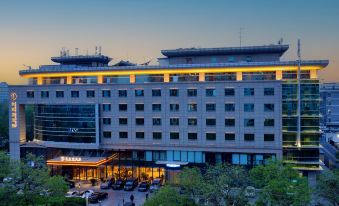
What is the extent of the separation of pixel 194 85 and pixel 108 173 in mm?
20075

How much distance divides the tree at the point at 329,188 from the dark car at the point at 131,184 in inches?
1072

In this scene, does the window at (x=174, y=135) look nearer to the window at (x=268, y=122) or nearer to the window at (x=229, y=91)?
the window at (x=229, y=91)

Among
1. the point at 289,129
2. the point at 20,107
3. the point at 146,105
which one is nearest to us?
the point at 289,129

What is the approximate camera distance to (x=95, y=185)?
55750 mm

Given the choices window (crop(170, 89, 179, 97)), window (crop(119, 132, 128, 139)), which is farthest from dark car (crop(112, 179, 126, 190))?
window (crop(170, 89, 179, 97))

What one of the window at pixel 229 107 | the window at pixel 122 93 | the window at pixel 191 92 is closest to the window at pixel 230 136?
the window at pixel 229 107

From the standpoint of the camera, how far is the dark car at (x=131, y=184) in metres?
52.9

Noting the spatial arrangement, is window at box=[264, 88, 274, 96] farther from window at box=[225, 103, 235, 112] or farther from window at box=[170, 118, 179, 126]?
window at box=[170, 118, 179, 126]

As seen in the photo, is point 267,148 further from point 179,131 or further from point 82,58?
point 82,58

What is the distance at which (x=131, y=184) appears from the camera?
53375 millimetres

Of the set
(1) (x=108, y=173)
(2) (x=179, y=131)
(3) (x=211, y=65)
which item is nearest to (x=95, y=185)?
(1) (x=108, y=173)

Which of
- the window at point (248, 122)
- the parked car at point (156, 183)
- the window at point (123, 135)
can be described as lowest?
the parked car at point (156, 183)

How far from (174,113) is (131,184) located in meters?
12.3

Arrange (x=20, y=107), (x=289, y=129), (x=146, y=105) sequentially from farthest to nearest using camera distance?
1. (x=20, y=107)
2. (x=146, y=105)
3. (x=289, y=129)
